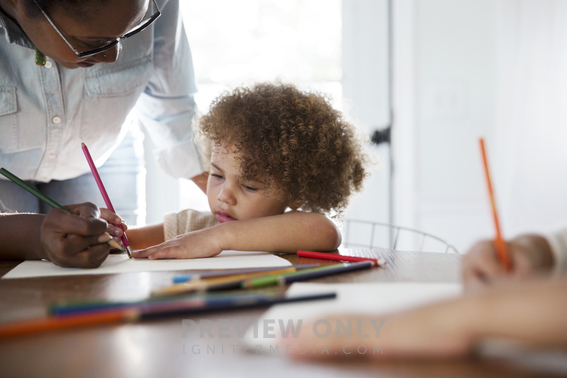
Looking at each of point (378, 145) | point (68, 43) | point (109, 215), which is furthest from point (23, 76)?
point (378, 145)

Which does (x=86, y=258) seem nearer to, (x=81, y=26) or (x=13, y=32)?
(x=81, y=26)

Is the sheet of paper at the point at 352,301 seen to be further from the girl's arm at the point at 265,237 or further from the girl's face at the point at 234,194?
the girl's face at the point at 234,194

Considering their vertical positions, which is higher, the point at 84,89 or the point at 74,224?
the point at 84,89

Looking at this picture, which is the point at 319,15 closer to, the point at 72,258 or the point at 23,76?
the point at 23,76

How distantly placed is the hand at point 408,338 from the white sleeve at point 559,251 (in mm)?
153

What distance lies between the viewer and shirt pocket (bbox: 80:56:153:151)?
1.05 m

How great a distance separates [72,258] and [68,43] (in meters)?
0.38

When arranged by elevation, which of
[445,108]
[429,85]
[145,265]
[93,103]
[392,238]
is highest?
[429,85]

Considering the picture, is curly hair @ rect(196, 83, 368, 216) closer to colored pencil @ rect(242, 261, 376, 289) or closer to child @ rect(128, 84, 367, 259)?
child @ rect(128, 84, 367, 259)

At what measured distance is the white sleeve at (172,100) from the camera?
1.18 metres

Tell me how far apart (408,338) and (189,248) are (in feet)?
1.70

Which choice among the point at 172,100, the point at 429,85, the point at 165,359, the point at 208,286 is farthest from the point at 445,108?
the point at 165,359

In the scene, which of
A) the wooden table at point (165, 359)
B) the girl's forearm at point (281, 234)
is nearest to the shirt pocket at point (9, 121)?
the girl's forearm at point (281, 234)

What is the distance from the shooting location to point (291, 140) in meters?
0.94
